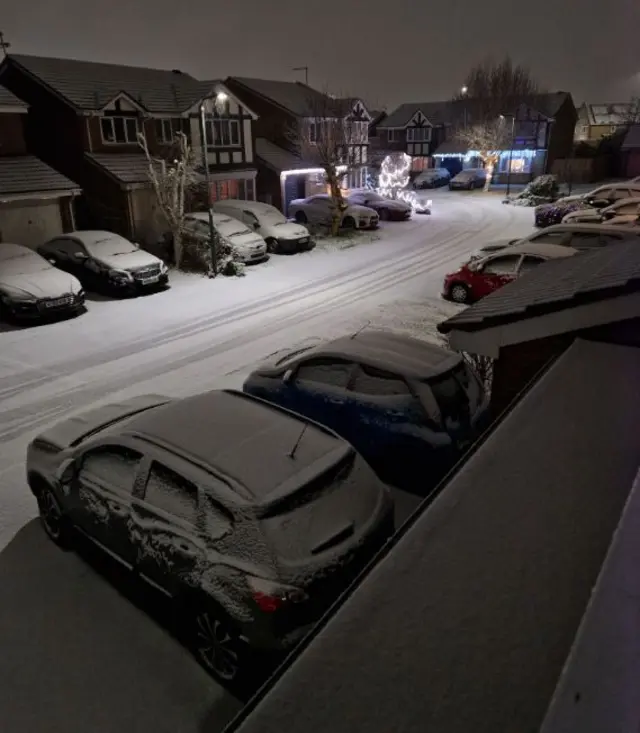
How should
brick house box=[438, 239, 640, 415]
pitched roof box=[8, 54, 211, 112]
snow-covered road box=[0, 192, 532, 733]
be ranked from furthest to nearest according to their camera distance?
1. pitched roof box=[8, 54, 211, 112]
2. brick house box=[438, 239, 640, 415]
3. snow-covered road box=[0, 192, 532, 733]

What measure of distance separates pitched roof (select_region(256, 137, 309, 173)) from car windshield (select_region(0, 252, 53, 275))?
55.8 feet

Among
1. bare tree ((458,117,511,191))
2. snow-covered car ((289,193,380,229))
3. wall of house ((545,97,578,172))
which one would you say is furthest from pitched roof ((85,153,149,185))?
wall of house ((545,97,578,172))

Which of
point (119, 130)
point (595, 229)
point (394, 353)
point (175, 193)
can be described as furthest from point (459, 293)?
point (119, 130)

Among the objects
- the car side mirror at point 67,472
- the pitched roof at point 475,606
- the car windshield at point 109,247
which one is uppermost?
the car windshield at point 109,247

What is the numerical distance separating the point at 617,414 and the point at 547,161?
168 ft

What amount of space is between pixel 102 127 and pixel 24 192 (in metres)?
5.32

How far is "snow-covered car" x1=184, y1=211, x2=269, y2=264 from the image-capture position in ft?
64.6

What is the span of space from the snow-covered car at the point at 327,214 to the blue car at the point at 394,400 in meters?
19.6

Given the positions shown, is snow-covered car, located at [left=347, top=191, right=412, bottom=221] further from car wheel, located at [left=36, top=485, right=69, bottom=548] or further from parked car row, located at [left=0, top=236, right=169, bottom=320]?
car wheel, located at [left=36, top=485, right=69, bottom=548]

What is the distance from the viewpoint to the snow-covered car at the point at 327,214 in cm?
2655

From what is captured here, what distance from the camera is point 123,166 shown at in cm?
2175

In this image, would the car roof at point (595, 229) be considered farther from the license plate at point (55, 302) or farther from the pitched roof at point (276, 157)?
the pitched roof at point (276, 157)

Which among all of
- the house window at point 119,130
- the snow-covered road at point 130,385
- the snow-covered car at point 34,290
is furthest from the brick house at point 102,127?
the snow-covered car at point 34,290

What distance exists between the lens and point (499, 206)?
35.4m
